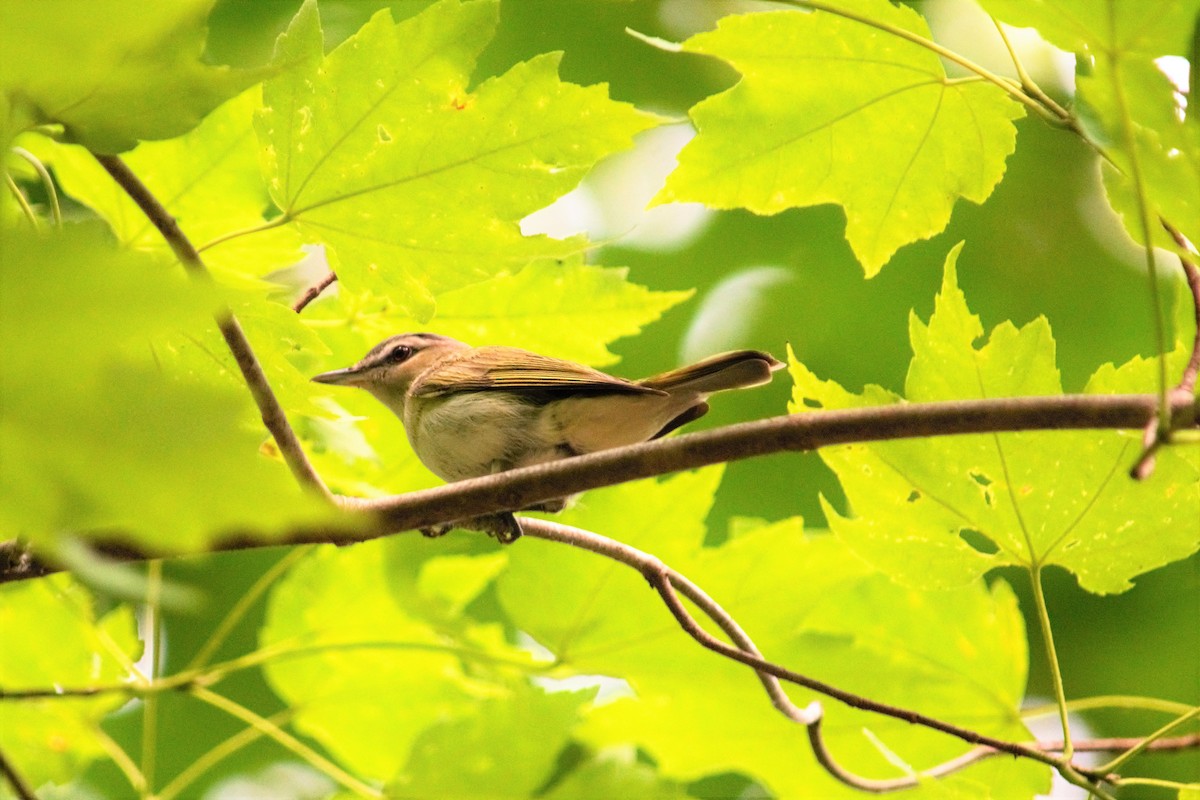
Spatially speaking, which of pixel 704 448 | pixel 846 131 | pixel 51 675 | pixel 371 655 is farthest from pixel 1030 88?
pixel 51 675

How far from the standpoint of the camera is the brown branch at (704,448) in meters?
1.06

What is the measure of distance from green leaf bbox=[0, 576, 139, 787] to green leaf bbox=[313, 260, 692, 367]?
0.74 metres

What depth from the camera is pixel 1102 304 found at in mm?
3744

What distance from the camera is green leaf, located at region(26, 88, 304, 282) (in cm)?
184

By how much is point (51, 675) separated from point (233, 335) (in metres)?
1.31

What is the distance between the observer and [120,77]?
41.1 inches

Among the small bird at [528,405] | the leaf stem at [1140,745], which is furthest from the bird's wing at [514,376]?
the leaf stem at [1140,745]

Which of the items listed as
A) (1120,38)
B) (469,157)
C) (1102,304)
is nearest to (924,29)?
(1120,38)

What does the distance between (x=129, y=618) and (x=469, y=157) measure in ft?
3.98

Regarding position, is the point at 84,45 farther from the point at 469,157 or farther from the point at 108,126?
the point at 469,157

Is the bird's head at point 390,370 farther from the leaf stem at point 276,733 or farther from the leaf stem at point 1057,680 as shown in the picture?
the leaf stem at point 1057,680

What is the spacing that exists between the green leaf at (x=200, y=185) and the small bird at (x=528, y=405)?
45 cm

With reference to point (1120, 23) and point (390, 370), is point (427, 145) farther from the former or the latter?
point (390, 370)

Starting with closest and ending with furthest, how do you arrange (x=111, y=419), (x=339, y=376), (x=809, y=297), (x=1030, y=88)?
(x=111, y=419) → (x=1030, y=88) → (x=339, y=376) → (x=809, y=297)
